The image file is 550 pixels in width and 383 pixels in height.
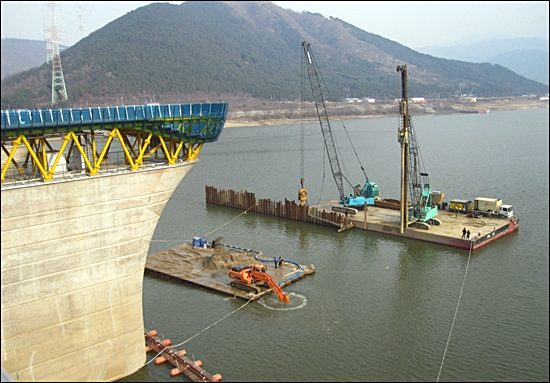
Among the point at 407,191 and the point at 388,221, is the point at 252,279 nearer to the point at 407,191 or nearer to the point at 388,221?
the point at 407,191

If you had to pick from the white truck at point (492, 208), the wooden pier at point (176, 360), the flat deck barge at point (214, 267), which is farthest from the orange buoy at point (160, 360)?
the white truck at point (492, 208)

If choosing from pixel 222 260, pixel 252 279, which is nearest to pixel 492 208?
pixel 252 279

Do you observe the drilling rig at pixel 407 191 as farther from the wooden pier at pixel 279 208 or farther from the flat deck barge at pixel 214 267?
the flat deck barge at pixel 214 267

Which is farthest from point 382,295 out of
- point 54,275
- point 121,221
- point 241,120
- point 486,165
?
point 241,120

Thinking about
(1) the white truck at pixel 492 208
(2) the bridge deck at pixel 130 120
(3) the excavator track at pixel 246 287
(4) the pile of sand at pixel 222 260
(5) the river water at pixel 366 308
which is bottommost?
(5) the river water at pixel 366 308

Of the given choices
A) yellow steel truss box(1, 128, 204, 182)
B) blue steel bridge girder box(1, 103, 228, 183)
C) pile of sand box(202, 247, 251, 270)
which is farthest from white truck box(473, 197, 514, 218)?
yellow steel truss box(1, 128, 204, 182)

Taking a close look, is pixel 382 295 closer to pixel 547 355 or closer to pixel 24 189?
pixel 547 355

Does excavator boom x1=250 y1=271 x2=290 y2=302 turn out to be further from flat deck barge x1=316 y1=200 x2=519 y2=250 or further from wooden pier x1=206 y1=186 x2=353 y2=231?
flat deck barge x1=316 y1=200 x2=519 y2=250
